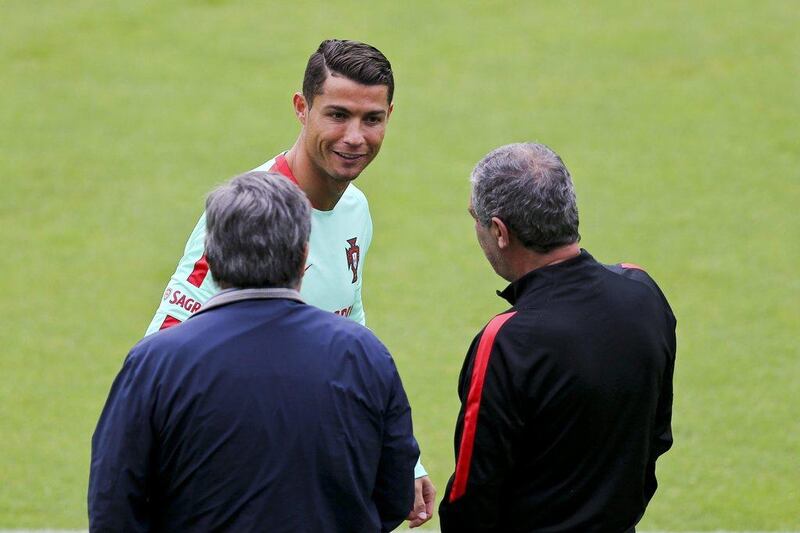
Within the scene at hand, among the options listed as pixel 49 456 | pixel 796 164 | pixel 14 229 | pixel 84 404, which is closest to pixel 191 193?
pixel 14 229

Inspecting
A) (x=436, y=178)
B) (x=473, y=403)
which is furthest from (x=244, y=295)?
(x=436, y=178)

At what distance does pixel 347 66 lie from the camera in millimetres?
3312

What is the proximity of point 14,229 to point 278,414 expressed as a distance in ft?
24.6

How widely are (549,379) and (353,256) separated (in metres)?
0.96

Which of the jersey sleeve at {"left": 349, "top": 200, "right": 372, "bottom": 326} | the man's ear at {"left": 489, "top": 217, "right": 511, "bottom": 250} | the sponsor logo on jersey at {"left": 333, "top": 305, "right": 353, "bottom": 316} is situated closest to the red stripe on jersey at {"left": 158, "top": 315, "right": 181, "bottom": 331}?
the sponsor logo on jersey at {"left": 333, "top": 305, "right": 353, "bottom": 316}

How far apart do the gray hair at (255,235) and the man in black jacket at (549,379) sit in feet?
1.78

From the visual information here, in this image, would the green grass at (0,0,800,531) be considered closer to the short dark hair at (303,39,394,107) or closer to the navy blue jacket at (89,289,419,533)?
the short dark hair at (303,39,394,107)

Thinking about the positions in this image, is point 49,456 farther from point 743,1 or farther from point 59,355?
point 743,1

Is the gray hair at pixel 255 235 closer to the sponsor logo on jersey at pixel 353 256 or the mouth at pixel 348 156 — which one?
the mouth at pixel 348 156

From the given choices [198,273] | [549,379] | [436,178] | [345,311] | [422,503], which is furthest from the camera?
[436,178]

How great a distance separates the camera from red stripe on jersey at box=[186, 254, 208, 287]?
3064mm

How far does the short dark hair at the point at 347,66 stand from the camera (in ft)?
10.9

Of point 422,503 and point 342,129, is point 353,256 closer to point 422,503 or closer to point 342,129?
point 342,129

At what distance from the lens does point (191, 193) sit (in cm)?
986
